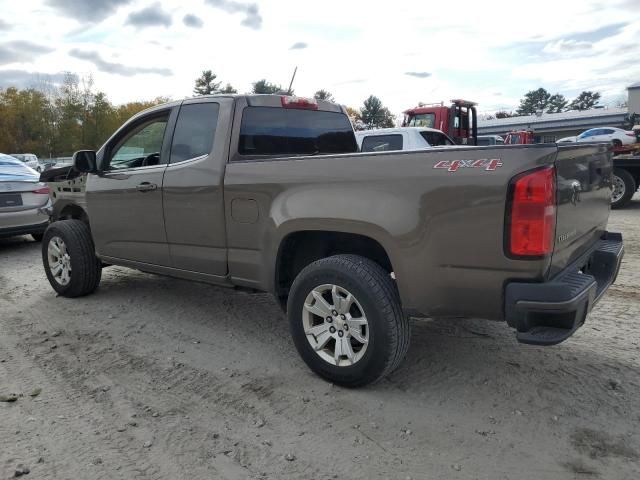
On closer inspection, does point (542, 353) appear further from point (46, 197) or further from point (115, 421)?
point (46, 197)

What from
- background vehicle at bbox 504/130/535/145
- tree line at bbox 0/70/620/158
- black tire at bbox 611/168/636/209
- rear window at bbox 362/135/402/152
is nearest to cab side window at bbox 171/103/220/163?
rear window at bbox 362/135/402/152

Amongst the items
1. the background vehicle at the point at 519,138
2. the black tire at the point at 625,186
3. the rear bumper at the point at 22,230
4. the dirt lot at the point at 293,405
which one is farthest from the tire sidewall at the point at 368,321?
the background vehicle at the point at 519,138

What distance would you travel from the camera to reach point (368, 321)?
2.98 m

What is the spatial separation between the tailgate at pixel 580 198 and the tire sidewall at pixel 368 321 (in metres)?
0.97

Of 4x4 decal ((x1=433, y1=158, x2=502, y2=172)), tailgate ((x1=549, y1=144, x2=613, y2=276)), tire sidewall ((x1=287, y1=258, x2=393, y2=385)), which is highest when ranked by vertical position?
4x4 decal ((x1=433, y1=158, x2=502, y2=172))

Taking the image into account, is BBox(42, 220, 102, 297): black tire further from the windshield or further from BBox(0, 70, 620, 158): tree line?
BBox(0, 70, 620, 158): tree line

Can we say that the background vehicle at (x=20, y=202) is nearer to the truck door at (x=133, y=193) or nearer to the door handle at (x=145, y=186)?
the truck door at (x=133, y=193)

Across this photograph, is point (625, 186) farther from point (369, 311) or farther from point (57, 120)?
point (57, 120)

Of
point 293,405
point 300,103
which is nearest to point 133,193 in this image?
point 300,103

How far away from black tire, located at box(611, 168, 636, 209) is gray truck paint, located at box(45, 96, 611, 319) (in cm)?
768

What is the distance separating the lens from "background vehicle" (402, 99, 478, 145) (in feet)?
44.0

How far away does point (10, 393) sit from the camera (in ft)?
10.7

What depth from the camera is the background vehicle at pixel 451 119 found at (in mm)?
13406

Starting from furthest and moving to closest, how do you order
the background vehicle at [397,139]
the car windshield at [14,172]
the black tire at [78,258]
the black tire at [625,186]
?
the black tire at [625,186]
the background vehicle at [397,139]
the car windshield at [14,172]
the black tire at [78,258]
